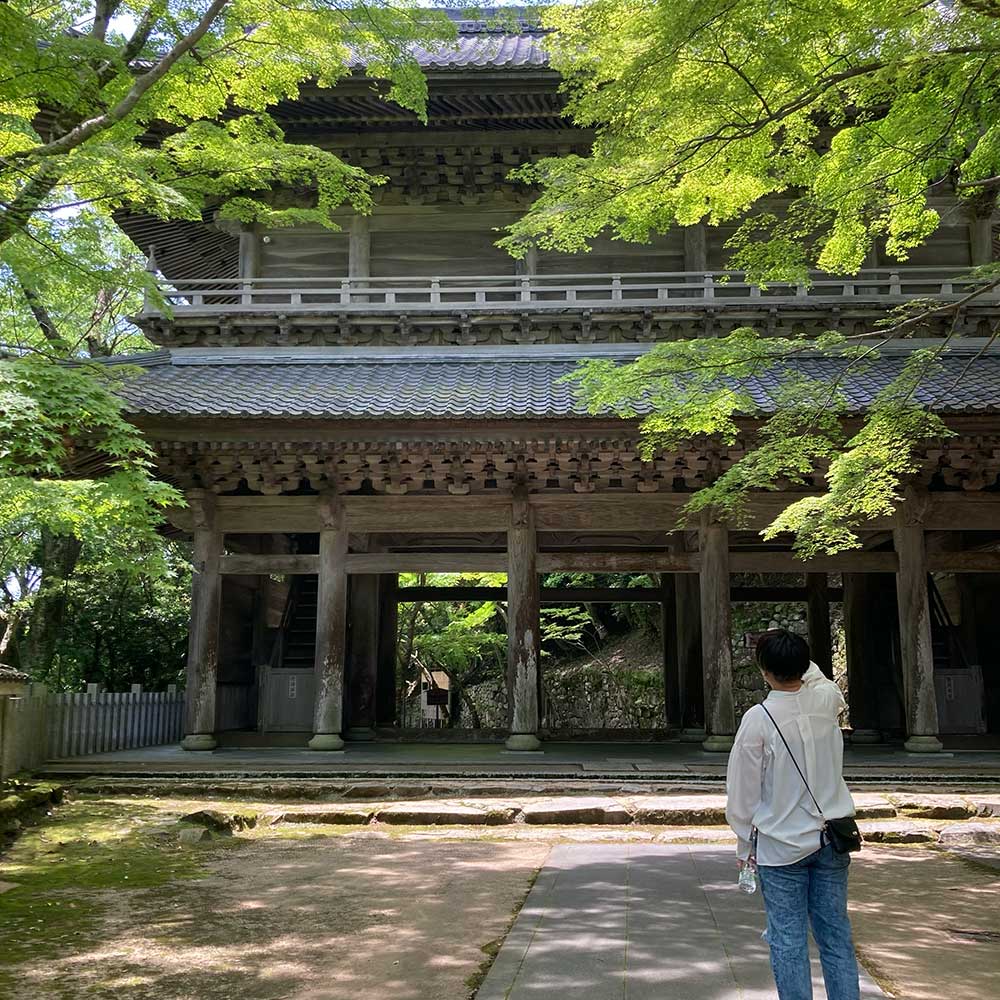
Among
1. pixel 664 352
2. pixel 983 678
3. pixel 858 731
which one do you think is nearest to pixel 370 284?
pixel 664 352

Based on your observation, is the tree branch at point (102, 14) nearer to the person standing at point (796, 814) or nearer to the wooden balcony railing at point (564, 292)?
the wooden balcony railing at point (564, 292)

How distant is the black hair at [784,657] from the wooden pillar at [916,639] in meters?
8.74

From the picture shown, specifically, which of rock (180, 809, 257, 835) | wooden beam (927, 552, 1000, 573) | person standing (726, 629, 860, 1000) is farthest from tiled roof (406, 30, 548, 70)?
person standing (726, 629, 860, 1000)

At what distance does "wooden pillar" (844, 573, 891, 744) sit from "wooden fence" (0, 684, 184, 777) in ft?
36.2

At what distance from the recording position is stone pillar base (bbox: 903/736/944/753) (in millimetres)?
10531

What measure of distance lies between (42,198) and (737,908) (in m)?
7.45

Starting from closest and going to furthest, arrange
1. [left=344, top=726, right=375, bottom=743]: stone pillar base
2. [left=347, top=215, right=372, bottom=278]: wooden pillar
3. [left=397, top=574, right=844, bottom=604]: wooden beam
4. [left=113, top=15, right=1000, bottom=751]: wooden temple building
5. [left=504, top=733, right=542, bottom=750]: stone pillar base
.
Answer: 1. [left=113, top=15, right=1000, bottom=751]: wooden temple building
2. [left=504, top=733, right=542, bottom=750]: stone pillar base
3. [left=344, top=726, right=375, bottom=743]: stone pillar base
4. [left=347, top=215, right=372, bottom=278]: wooden pillar
5. [left=397, top=574, right=844, bottom=604]: wooden beam

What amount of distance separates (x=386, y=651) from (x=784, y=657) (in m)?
12.4

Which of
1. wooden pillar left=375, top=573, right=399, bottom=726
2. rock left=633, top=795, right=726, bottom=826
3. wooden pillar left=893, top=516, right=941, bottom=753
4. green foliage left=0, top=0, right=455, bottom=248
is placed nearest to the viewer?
green foliage left=0, top=0, right=455, bottom=248

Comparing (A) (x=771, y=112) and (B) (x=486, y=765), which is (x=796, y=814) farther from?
(B) (x=486, y=765)

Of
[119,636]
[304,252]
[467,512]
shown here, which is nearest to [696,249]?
[467,512]

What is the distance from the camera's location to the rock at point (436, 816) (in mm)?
7754

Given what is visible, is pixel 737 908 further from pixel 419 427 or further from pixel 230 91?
pixel 230 91

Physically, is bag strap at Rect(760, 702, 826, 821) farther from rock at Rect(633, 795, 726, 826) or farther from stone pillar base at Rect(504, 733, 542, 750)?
stone pillar base at Rect(504, 733, 542, 750)
